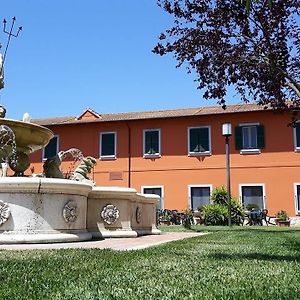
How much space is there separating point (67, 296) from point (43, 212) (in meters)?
4.77

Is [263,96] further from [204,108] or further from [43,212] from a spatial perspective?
[204,108]

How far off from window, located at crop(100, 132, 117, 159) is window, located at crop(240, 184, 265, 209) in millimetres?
8118

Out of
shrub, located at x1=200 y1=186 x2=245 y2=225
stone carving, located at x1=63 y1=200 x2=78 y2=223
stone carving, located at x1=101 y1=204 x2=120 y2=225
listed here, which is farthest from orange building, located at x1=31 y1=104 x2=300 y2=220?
stone carving, located at x1=63 y1=200 x2=78 y2=223

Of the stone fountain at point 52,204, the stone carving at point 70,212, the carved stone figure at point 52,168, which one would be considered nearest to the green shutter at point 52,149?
the stone fountain at point 52,204

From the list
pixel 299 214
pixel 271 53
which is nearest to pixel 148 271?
pixel 271 53

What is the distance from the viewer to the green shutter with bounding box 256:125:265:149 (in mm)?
26141

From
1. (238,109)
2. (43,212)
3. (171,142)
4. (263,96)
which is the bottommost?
(43,212)

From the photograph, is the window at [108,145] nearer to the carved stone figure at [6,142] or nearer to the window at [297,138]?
the window at [297,138]

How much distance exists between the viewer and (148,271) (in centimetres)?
413

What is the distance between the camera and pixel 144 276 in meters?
3.84

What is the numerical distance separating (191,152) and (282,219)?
6522 millimetres

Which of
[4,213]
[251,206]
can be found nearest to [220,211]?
[251,206]

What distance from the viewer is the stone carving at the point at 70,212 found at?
25.7 ft

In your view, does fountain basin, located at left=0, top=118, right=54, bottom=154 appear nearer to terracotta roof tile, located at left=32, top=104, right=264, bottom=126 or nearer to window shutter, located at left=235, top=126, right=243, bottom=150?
terracotta roof tile, located at left=32, top=104, right=264, bottom=126
